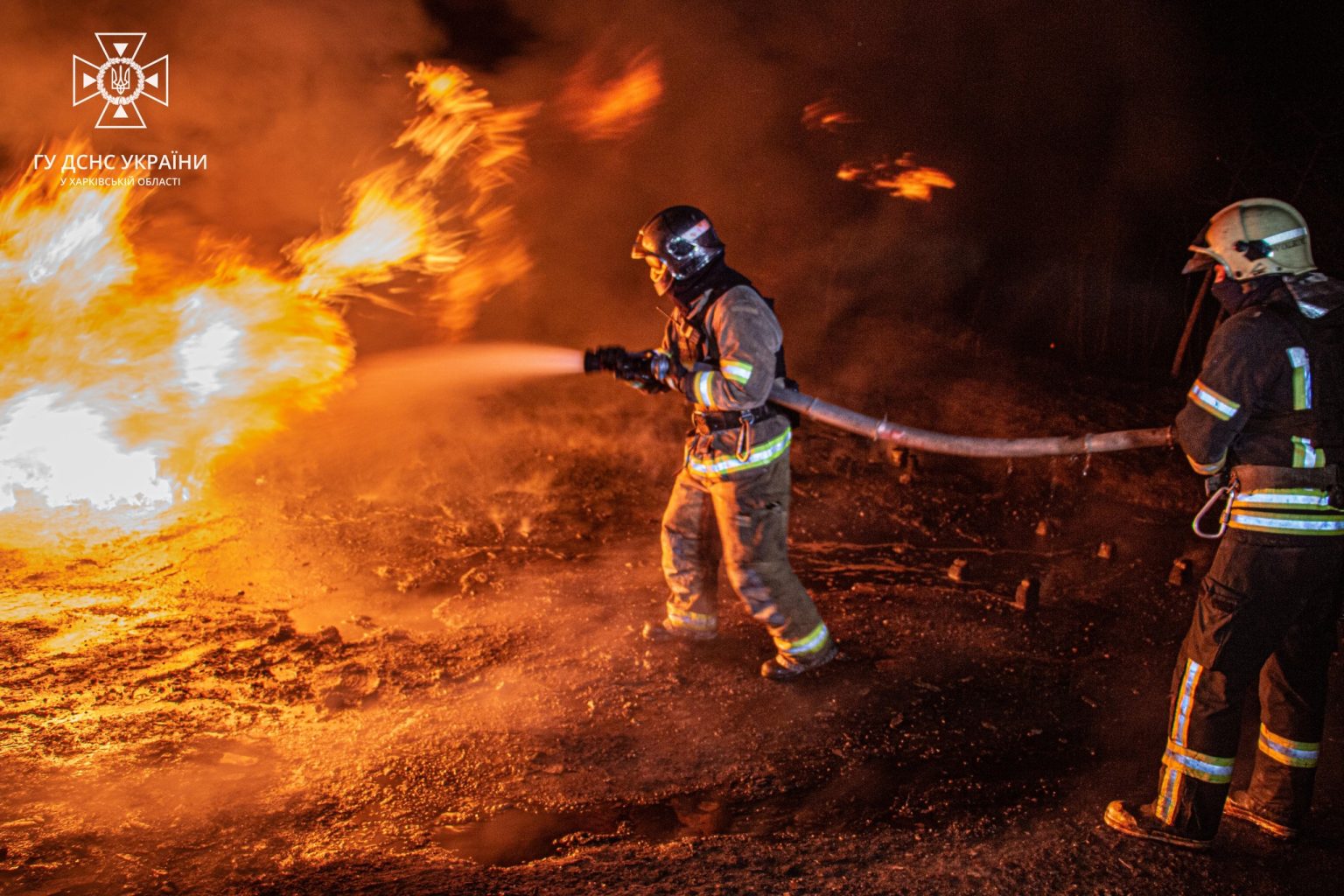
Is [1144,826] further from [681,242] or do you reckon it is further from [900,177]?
[900,177]

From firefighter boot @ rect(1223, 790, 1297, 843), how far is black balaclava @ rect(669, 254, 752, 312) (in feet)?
9.88

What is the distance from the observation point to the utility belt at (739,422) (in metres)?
4.34

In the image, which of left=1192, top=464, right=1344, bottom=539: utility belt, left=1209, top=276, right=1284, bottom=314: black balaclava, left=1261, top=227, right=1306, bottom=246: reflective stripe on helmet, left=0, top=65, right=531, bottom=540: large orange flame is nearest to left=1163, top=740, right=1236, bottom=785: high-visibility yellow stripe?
left=1192, top=464, right=1344, bottom=539: utility belt

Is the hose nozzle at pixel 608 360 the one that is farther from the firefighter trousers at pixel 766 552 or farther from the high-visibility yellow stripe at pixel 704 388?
the firefighter trousers at pixel 766 552

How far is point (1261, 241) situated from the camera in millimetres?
3123

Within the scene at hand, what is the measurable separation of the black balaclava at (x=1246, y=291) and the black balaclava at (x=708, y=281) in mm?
2013

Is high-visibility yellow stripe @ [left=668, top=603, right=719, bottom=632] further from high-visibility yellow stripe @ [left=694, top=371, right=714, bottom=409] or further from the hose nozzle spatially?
the hose nozzle

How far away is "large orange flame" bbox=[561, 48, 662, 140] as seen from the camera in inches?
379

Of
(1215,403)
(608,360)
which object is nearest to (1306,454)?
(1215,403)

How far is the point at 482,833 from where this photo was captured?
10.7ft

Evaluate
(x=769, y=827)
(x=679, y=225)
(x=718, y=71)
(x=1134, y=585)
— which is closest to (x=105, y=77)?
(x=718, y=71)

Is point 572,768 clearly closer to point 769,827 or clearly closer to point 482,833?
point 482,833

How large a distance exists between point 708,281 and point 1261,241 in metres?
2.29

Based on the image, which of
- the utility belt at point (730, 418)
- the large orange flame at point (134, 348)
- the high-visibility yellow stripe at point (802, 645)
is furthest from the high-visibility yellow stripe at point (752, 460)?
the large orange flame at point (134, 348)
